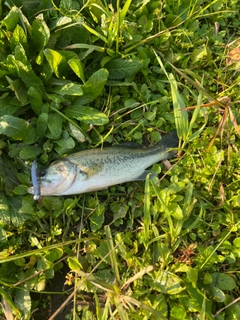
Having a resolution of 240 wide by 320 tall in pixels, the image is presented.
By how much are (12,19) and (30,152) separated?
1050 millimetres

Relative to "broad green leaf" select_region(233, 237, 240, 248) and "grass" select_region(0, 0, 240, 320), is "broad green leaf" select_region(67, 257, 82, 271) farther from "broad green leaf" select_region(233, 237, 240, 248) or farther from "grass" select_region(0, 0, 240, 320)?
"broad green leaf" select_region(233, 237, 240, 248)

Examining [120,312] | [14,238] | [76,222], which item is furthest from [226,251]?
[14,238]

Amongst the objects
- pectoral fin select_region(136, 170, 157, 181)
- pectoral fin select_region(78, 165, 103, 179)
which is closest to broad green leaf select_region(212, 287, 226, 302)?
pectoral fin select_region(136, 170, 157, 181)

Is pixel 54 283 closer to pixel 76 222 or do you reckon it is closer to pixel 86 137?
pixel 76 222

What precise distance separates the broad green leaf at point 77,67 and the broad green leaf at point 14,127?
1.88 ft

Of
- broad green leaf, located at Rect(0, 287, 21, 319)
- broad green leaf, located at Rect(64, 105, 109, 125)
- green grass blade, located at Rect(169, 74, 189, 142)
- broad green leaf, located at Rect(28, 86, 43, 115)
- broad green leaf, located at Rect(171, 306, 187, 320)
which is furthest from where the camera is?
green grass blade, located at Rect(169, 74, 189, 142)

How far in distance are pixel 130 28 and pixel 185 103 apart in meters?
0.82

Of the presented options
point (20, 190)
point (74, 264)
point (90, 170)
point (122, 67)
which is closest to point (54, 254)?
point (74, 264)

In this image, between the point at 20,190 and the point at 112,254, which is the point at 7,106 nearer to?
the point at 20,190

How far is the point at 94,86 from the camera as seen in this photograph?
302cm

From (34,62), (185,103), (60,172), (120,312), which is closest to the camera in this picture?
(120,312)

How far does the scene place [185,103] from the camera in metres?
3.36

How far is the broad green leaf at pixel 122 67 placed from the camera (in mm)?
3178

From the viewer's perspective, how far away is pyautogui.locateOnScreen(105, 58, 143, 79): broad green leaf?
318 cm
